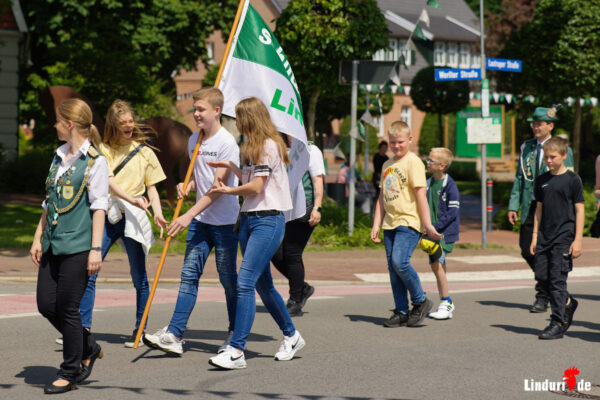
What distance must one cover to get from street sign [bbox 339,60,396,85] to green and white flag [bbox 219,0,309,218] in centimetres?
815

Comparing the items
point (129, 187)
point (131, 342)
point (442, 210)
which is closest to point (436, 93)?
point (442, 210)

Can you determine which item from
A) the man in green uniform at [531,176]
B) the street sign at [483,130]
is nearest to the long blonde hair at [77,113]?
the man in green uniform at [531,176]

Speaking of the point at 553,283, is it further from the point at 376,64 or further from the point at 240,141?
the point at 240,141

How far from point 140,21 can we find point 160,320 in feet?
74.3

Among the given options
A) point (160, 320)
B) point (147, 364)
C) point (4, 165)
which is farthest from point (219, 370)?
point (4, 165)

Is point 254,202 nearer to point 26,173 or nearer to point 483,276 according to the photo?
point 483,276

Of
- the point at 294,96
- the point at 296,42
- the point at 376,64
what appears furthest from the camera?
the point at 296,42

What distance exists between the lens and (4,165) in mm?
25469

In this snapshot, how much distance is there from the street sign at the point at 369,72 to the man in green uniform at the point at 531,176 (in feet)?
20.6

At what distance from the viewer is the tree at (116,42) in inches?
922

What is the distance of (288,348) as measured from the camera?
643cm

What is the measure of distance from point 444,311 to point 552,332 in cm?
124

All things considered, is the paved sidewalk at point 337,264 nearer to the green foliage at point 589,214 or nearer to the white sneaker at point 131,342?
the green foliage at point 589,214

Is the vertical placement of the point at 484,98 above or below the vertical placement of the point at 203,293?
above
